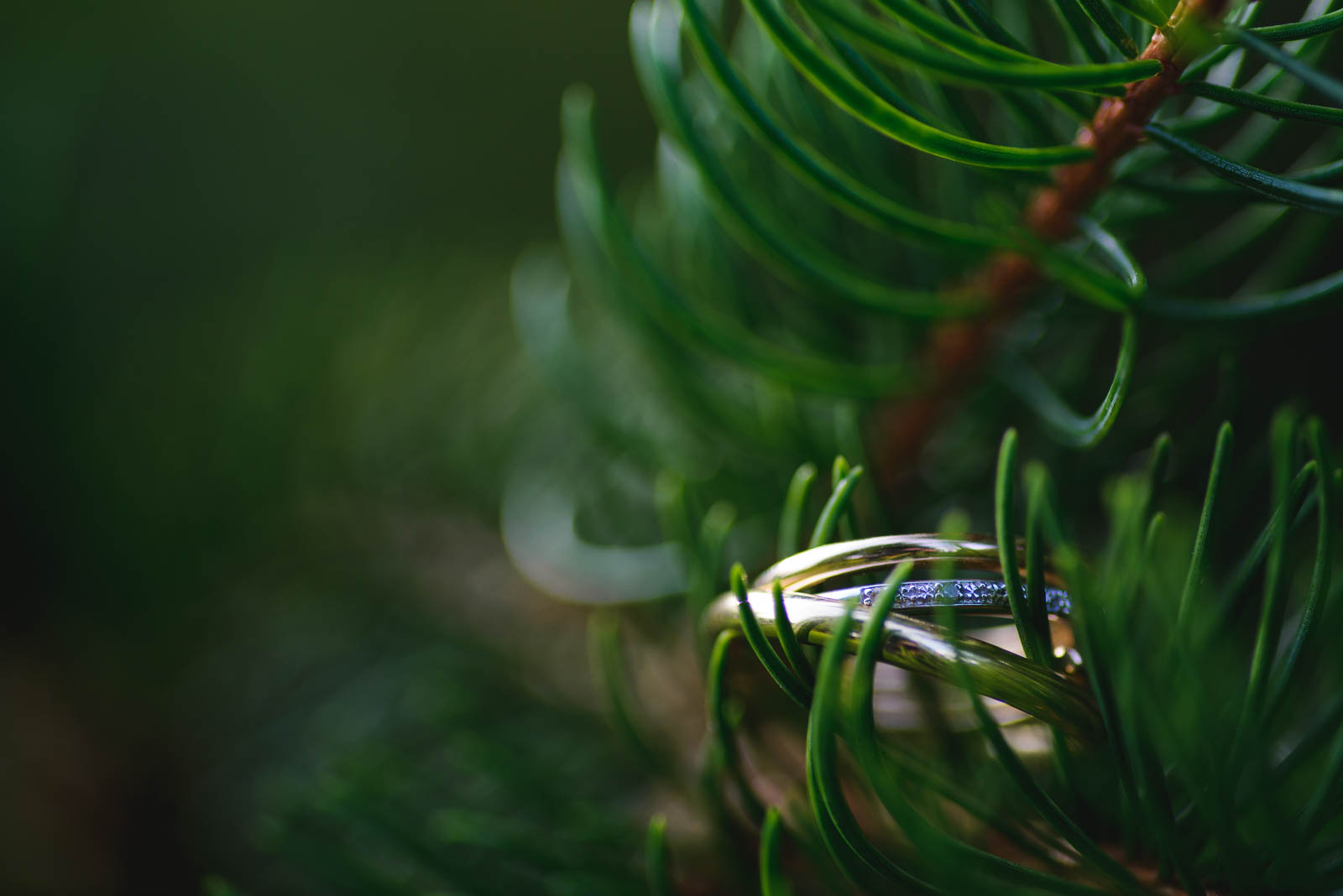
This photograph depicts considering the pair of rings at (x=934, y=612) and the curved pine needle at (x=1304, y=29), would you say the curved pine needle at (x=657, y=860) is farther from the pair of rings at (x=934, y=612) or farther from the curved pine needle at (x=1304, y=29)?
the curved pine needle at (x=1304, y=29)

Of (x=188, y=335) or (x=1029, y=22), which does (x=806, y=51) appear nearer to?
(x=1029, y=22)

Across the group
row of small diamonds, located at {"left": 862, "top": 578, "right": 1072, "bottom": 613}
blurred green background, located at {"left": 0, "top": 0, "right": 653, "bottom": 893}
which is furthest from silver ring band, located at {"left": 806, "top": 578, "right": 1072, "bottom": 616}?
blurred green background, located at {"left": 0, "top": 0, "right": 653, "bottom": 893}

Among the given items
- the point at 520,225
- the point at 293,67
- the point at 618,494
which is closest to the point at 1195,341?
the point at 618,494

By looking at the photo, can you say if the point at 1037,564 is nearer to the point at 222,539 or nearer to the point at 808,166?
the point at 808,166

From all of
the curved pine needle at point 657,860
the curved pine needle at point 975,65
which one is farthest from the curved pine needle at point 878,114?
the curved pine needle at point 657,860

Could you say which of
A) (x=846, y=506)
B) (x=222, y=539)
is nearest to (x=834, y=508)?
(x=846, y=506)

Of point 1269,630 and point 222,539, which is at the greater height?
point 222,539

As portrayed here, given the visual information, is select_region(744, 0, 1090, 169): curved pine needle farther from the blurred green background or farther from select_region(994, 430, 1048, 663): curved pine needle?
the blurred green background
